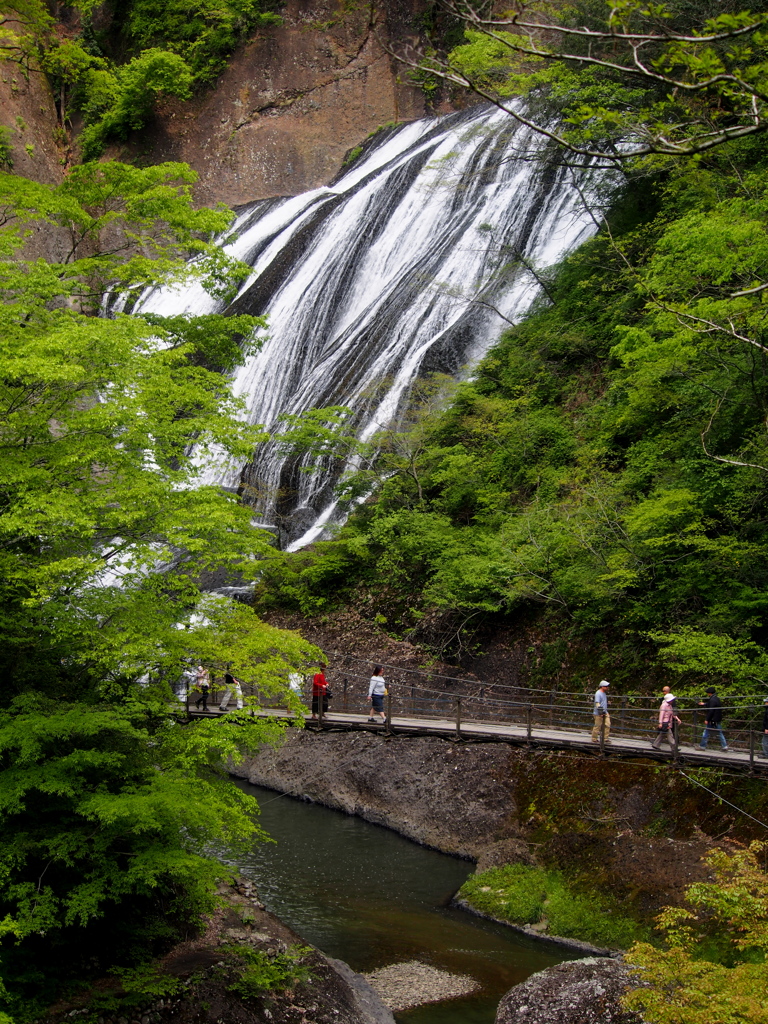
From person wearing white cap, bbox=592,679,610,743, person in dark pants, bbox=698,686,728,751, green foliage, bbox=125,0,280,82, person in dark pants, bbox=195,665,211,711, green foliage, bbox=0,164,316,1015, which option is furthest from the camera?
green foliage, bbox=125,0,280,82

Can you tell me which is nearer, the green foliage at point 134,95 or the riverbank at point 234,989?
the riverbank at point 234,989

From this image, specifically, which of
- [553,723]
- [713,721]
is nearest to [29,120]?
[553,723]

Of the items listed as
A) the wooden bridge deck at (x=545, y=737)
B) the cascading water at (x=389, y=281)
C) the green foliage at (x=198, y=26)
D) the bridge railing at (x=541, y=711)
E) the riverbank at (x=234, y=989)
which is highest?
the green foliage at (x=198, y=26)

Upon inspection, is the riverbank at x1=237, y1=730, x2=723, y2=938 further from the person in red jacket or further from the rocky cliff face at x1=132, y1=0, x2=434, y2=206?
the rocky cliff face at x1=132, y1=0, x2=434, y2=206

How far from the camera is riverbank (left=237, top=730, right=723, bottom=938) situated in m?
11.7

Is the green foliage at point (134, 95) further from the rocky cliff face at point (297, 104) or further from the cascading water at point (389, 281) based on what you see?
the cascading water at point (389, 281)

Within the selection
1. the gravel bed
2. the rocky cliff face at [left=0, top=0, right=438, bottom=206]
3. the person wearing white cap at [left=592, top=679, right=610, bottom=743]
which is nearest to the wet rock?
the gravel bed

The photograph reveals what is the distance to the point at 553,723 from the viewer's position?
1455 cm

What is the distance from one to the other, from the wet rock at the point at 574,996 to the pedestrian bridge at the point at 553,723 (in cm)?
325

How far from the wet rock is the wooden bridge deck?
3.07m

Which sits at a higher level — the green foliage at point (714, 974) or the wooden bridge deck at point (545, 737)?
the wooden bridge deck at point (545, 737)

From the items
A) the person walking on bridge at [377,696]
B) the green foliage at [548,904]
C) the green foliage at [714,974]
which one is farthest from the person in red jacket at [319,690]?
the green foliage at [714,974]

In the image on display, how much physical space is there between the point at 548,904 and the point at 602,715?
8.95ft

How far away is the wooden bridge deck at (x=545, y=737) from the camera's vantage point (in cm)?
1147
